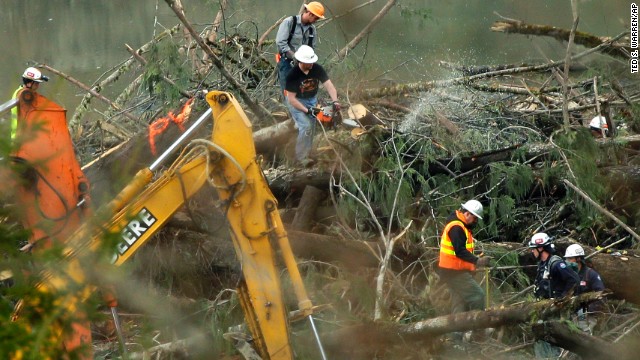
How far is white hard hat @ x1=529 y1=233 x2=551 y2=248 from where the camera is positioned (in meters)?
8.41

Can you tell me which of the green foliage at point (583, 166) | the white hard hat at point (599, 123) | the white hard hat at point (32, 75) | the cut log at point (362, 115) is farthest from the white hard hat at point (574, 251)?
the white hard hat at point (32, 75)

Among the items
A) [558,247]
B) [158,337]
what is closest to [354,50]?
[558,247]

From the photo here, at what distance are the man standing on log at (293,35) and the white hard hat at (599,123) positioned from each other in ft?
9.88

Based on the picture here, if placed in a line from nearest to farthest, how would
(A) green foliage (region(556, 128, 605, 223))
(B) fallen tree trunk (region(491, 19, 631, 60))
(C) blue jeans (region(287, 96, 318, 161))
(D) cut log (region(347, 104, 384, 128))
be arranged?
(A) green foliage (region(556, 128, 605, 223)) → (C) blue jeans (region(287, 96, 318, 161)) → (D) cut log (region(347, 104, 384, 128)) → (B) fallen tree trunk (region(491, 19, 631, 60))

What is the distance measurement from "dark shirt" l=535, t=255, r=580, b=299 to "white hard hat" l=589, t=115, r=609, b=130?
2.18 m

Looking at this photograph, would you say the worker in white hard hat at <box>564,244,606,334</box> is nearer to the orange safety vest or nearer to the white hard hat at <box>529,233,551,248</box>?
the white hard hat at <box>529,233,551,248</box>

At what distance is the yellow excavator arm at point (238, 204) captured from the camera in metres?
5.97

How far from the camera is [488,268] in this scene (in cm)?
829

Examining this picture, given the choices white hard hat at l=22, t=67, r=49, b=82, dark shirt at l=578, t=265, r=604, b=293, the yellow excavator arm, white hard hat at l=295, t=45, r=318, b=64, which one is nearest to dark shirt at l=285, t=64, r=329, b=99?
white hard hat at l=295, t=45, r=318, b=64

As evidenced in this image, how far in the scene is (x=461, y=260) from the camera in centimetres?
799

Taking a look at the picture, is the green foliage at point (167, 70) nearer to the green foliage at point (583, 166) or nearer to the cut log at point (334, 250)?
the cut log at point (334, 250)

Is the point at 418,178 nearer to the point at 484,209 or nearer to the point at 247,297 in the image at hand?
the point at 484,209

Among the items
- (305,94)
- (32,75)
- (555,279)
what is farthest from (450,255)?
(32,75)

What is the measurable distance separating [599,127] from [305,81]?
3.09 metres
